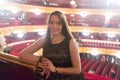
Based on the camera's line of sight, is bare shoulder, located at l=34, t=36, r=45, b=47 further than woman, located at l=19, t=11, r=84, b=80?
Yes

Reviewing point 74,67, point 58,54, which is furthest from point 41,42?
point 74,67

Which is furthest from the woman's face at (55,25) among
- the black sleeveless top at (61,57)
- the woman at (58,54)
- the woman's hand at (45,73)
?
the woman's hand at (45,73)

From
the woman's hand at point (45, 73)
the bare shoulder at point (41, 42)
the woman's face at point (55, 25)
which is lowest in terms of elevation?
the woman's hand at point (45, 73)

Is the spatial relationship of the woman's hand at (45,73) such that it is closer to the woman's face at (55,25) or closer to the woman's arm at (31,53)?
the woman's arm at (31,53)

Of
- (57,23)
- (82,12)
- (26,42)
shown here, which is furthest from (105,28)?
(57,23)

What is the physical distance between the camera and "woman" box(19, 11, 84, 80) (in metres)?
2.06

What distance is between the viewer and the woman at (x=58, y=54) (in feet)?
6.77

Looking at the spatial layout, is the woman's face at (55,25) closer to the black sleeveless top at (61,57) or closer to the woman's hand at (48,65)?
the black sleeveless top at (61,57)

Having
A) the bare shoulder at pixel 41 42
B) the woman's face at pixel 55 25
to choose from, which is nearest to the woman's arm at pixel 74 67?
the woman's face at pixel 55 25

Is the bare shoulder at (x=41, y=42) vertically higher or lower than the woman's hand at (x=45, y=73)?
higher

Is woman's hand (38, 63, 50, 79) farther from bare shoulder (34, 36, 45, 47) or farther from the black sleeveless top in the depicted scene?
bare shoulder (34, 36, 45, 47)

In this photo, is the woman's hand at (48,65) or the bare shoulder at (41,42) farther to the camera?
the bare shoulder at (41,42)

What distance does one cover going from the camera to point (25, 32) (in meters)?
20.0

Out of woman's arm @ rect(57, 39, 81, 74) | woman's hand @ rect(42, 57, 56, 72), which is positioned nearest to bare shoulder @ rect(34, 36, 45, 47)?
woman's hand @ rect(42, 57, 56, 72)
